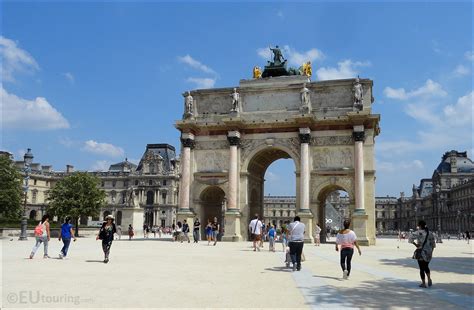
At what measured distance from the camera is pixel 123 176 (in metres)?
117

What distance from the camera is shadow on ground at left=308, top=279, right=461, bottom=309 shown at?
8.87m

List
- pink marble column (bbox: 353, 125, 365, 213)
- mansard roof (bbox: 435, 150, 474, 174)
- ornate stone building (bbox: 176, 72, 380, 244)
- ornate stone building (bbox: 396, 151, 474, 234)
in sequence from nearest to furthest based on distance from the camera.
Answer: pink marble column (bbox: 353, 125, 365, 213) → ornate stone building (bbox: 176, 72, 380, 244) → ornate stone building (bbox: 396, 151, 474, 234) → mansard roof (bbox: 435, 150, 474, 174)

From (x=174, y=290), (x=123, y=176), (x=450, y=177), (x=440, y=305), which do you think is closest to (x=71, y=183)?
(x=174, y=290)

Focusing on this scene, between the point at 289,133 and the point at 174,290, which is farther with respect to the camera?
the point at 289,133

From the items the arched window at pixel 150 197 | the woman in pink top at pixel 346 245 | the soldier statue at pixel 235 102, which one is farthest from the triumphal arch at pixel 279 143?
the arched window at pixel 150 197

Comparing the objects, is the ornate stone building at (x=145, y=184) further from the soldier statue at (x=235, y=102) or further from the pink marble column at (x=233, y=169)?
the soldier statue at (x=235, y=102)

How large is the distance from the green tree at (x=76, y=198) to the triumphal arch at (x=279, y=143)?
19.5 meters

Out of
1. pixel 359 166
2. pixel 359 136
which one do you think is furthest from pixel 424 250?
pixel 359 136

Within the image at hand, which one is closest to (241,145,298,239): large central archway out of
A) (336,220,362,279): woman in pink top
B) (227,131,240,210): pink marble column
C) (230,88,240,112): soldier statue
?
(227,131,240,210): pink marble column

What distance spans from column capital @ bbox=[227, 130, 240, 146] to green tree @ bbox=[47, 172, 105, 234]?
23.7m

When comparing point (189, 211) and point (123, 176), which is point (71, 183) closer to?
point (189, 211)

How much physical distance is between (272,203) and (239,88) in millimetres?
123406

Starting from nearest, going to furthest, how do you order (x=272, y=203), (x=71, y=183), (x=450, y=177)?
(x=71, y=183) < (x=450, y=177) < (x=272, y=203)

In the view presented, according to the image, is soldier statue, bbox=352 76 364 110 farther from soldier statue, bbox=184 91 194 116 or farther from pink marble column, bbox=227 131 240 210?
soldier statue, bbox=184 91 194 116
